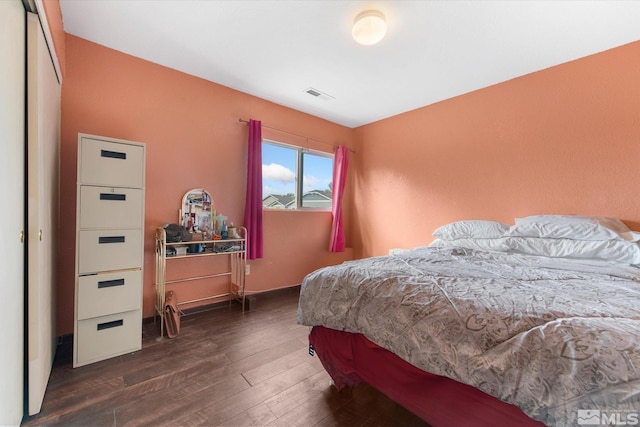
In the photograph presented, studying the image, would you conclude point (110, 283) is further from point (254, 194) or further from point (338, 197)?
point (338, 197)

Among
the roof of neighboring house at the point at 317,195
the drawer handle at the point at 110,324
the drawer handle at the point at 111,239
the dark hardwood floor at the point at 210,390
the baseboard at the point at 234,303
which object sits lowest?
the dark hardwood floor at the point at 210,390

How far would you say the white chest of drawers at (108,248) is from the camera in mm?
1812

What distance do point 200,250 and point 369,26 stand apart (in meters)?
2.38

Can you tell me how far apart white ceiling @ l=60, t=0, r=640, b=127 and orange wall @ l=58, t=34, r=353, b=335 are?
0.60 feet

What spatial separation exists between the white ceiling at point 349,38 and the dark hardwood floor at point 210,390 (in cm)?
249

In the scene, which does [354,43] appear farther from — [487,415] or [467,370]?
[487,415]

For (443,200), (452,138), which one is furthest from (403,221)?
(452,138)

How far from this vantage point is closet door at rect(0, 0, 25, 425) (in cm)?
106

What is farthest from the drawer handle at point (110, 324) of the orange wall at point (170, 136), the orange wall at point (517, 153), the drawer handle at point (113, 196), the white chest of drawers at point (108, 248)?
the orange wall at point (517, 153)

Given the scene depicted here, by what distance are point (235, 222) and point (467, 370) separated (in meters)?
2.64

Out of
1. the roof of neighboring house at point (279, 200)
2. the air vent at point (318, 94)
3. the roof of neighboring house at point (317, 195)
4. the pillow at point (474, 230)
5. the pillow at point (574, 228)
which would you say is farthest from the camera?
the roof of neighboring house at point (317, 195)

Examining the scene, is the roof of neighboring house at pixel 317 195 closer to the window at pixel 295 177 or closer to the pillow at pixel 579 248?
the window at pixel 295 177

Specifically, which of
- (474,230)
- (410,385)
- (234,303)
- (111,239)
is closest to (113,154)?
(111,239)

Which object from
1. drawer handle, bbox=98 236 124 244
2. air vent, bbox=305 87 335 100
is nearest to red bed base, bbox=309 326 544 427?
drawer handle, bbox=98 236 124 244
